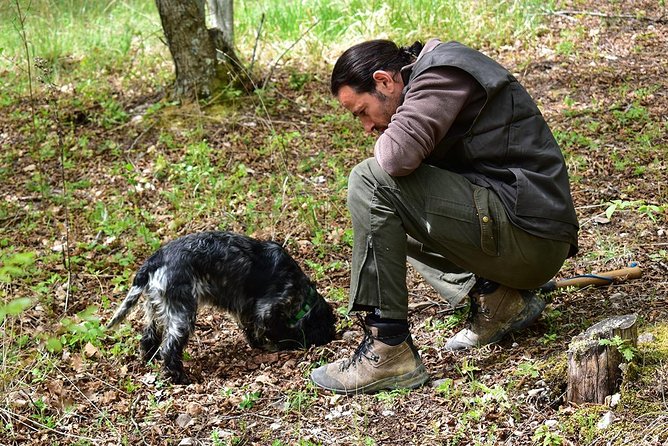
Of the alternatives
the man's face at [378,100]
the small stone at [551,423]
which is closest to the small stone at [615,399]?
the small stone at [551,423]

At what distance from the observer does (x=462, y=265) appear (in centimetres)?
375

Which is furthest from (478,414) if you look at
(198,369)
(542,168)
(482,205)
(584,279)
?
(198,369)

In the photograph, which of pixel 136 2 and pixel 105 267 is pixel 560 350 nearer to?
pixel 105 267

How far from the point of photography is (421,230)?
3.62 metres

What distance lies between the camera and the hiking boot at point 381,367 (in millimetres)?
3664

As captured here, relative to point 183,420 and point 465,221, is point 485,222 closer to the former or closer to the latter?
point 465,221

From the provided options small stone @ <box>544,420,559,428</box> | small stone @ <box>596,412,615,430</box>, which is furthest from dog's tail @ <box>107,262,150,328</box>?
small stone @ <box>596,412,615,430</box>

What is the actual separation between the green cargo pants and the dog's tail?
4.51ft

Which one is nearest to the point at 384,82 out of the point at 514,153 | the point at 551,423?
the point at 514,153

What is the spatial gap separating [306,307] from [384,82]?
1506 mm

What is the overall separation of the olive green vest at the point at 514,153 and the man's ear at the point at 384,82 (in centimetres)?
13

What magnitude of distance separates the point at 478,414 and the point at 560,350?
71 centimetres

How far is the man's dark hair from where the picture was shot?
11.9 ft

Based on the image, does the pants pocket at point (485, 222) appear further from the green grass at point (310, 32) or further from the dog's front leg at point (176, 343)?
the green grass at point (310, 32)
